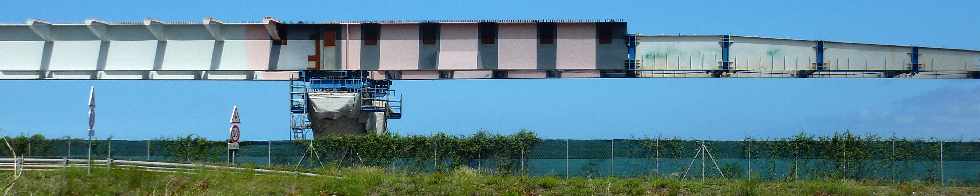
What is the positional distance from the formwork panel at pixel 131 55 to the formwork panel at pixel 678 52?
71.3ft

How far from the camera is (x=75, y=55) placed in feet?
167

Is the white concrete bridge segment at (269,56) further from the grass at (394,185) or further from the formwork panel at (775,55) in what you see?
the grass at (394,185)

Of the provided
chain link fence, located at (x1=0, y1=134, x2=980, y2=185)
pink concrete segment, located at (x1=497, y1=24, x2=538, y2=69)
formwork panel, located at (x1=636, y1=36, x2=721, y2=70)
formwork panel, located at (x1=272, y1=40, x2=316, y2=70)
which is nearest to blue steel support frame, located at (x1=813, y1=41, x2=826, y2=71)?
formwork panel, located at (x1=636, y1=36, x2=721, y2=70)

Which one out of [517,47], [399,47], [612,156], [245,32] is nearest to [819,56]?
[517,47]

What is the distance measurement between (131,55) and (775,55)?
28529 millimetres

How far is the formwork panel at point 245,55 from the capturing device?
5019 centimetres

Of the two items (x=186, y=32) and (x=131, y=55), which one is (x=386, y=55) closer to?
(x=186, y=32)

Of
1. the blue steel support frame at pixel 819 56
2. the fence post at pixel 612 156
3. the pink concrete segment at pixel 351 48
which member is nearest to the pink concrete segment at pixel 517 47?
the pink concrete segment at pixel 351 48

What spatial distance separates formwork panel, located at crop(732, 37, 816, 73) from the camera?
159ft

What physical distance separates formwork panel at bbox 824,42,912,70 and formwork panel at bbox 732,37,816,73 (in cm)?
90

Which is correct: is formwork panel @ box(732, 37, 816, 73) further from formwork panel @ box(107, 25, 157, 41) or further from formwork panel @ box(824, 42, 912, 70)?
formwork panel @ box(107, 25, 157, 41)

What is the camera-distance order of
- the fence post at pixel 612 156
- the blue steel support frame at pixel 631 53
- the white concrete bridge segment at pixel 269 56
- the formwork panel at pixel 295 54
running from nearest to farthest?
the fence post at pixel 612 156
the white concrete bridge segment at pixel 269 56
the blue steel support frame at pixel 631 53
the formwork panel at pixel 295 54

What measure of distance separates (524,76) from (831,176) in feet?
50.9

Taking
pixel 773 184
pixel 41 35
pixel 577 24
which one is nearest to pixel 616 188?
pixel 773 184
